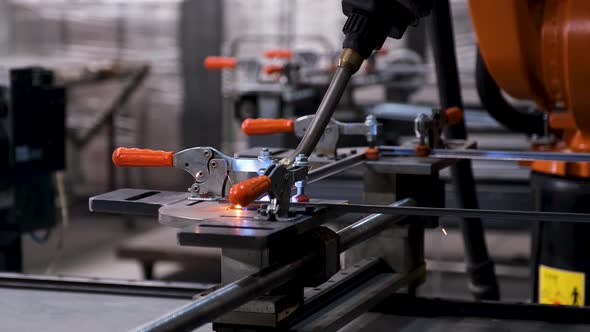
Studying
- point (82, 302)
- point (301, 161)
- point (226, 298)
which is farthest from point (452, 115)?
point (226, 298)

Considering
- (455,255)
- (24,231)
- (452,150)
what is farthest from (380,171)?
(455,255)

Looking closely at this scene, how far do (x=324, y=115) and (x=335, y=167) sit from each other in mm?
134

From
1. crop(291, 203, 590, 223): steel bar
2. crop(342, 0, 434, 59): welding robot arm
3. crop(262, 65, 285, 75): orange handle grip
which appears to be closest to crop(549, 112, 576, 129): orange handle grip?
crop(342, 0, 434, 59): welding robot arm

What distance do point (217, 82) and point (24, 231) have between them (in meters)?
2.96

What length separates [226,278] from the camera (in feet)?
3.14

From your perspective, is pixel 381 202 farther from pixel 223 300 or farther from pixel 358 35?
pixel 223 300

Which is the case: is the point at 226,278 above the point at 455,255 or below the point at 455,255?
above

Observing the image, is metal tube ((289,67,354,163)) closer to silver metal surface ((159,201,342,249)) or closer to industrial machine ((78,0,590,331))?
industrial machine ((78,0,590,331))

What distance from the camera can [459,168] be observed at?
1771mm

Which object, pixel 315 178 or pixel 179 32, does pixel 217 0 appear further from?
pixel 315 178

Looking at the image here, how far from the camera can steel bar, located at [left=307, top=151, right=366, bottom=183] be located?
3.92 feet

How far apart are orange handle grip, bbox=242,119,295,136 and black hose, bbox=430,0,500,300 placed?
45 cm

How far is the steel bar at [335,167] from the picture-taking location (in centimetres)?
119

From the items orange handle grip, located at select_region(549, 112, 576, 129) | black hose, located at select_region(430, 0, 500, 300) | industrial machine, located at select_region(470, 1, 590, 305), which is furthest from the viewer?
black hose, located at select_region(430, 0, 500, 300)
